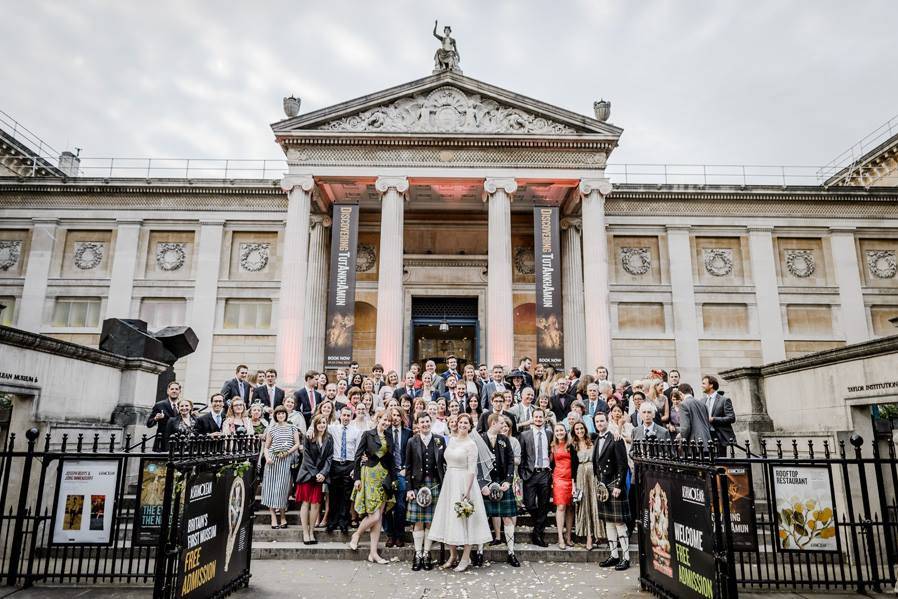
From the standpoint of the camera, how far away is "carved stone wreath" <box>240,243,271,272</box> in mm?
26281

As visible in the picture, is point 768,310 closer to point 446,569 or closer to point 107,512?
point 446,569

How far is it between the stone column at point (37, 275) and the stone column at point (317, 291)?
494 inches

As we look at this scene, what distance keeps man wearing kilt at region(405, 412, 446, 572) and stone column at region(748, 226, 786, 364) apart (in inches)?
864

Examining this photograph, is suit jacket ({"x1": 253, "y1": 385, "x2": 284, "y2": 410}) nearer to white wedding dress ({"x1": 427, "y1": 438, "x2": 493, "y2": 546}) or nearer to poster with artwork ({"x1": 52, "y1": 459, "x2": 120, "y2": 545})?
poster with artwork ({"x1": 52, "y1": 459, "x2": 120, "y2": 545})

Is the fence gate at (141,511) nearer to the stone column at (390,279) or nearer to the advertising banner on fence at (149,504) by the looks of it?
the advertising banner on fence at (149,504)

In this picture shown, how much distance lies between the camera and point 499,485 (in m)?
7.59

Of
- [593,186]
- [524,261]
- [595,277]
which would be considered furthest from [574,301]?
[593,186]

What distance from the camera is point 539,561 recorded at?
306 inches

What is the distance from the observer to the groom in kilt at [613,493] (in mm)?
7441

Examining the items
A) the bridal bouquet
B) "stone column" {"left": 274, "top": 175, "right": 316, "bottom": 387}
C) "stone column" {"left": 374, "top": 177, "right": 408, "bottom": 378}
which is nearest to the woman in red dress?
the bridal bouquet

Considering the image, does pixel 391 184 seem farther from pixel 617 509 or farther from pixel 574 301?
pixel 617 509

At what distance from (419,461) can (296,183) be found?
16703 millimetres

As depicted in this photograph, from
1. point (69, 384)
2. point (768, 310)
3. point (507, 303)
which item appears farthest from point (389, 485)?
point (768, 310)

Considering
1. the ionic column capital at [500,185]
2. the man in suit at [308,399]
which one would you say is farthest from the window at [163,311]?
Result: the man in suit at [308,399]
